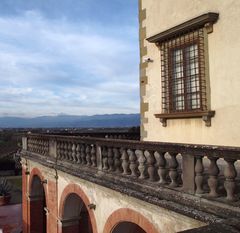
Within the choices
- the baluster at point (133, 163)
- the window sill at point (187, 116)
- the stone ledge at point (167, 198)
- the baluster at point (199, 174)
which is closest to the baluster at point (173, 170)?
the stone ledge at point (167, 198)

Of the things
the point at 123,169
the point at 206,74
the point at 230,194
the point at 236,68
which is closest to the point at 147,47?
the point at 206,74

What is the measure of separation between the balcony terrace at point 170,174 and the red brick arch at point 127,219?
0.49 m

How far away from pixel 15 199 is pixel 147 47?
25106mm

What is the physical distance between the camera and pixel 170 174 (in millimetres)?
6148

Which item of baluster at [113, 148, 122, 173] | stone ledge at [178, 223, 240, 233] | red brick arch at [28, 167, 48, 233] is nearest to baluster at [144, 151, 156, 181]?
baluster at [113, 148, 122, 173]

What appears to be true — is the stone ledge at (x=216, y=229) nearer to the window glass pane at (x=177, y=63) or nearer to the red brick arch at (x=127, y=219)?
the red brick arch at (x=127, y=219)

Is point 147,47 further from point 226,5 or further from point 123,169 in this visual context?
point 123,169

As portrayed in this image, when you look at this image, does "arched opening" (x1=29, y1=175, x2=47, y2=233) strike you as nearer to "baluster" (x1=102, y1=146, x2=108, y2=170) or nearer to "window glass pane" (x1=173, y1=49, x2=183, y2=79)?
"baluster" (x1=102, y1=146, x2=108, y2=170)

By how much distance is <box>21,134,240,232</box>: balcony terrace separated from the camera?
5.02m

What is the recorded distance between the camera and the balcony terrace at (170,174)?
502 cm

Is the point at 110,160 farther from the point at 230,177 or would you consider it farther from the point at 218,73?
the point at 230,177

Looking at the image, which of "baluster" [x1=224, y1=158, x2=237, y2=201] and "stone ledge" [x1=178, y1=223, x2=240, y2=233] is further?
"baluster" [x1=224, y1=158, x2=237, y2=201]

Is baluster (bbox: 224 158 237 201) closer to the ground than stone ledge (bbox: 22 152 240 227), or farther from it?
farther from it

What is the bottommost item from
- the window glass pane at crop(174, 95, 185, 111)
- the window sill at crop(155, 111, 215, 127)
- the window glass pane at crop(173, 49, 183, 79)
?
the window sill at crop(155, 111, 215, 127)
